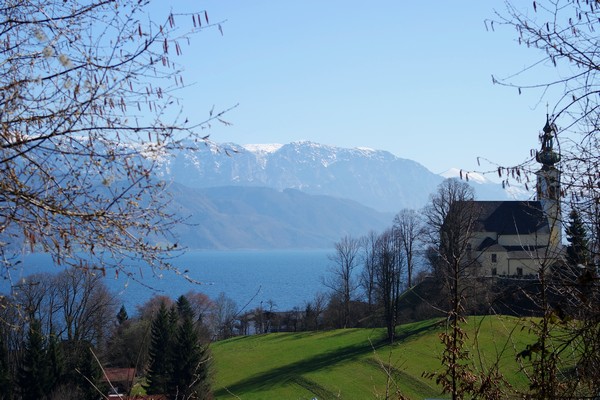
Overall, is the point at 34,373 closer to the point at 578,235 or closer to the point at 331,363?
the point at 331,363

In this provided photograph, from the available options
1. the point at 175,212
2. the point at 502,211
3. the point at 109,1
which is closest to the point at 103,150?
the point at 175,212

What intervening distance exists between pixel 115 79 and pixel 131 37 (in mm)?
270

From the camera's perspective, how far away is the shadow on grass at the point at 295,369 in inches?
1281

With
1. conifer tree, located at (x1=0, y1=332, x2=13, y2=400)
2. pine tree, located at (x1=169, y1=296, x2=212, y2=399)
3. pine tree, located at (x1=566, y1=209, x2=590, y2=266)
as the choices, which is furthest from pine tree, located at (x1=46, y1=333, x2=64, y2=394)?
pine tree, located at (x1=566, y1=209, x2=590, y2=266)

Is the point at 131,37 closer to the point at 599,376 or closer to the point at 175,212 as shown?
the point at 175,212

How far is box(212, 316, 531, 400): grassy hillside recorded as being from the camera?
29.9 meters

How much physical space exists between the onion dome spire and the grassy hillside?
21.2 meters

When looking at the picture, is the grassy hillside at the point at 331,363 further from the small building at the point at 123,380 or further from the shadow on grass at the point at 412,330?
the small building at the point at 123,380

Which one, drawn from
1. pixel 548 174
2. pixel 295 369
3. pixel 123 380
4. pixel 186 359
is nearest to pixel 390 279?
pixel 295 369

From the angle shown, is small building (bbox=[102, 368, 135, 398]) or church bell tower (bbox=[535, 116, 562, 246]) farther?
church bell tower (bbox=[535, 116, 562, 246])

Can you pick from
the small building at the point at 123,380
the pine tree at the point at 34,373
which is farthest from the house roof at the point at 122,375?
the pine tree at the point at 34,373

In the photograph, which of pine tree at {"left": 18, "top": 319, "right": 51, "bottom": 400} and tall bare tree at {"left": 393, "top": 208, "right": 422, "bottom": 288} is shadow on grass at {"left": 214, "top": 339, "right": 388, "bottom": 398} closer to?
pine tree at {"left": 18, "top": 319, "right": 51, "bottom": 400}

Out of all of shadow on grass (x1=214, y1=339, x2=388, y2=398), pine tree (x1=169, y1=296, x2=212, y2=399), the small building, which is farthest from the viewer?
shadow on grass (x1=214, y1=339, x2=388, y2=398)

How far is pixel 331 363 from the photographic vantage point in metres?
35.9
